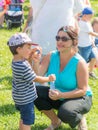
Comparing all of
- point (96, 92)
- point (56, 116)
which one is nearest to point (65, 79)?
point (56, 116)

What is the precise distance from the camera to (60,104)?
4879 mm

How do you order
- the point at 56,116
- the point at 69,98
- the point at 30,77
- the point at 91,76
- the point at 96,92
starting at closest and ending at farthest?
the point at 30,77, the point at 69,98, the point at 56,116, the point at 96,92, the point at 91,76

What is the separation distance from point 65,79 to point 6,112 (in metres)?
1.24

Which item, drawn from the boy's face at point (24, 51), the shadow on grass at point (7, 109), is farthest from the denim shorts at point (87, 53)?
the boy's face at point (24, 51)

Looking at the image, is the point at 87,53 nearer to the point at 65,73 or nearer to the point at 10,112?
the point at 10,112

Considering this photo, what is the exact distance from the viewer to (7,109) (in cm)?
578

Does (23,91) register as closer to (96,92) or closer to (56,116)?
(56,116)

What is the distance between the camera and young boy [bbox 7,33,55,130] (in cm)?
430

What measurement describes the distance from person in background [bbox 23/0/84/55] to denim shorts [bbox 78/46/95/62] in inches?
73.3

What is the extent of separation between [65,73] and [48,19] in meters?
0.96

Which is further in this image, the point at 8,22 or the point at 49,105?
the point at 8,22

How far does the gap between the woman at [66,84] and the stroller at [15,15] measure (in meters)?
7.47

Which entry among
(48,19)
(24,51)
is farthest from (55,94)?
(48,19)

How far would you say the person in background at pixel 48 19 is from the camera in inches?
213
